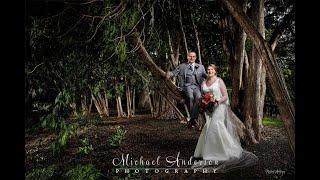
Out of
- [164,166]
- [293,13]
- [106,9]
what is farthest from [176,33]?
[164,166]

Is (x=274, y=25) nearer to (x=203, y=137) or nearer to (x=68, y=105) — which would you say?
(x=203, y=137)

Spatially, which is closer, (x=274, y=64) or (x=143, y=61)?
(x=274, y=64)

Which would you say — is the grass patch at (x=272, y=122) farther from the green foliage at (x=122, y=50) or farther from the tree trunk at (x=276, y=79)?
the green foliage at (x=122, y=50)

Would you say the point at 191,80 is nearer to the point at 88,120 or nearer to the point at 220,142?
the point at 220,142

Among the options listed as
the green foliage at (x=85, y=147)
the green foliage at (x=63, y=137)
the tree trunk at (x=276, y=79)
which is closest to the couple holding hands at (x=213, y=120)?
the tree trunk at (x=276, y=79)

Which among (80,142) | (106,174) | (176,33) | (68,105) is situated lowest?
(106,174)

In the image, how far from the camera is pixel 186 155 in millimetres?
4934

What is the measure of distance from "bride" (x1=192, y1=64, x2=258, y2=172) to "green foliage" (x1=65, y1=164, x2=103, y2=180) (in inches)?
50.8

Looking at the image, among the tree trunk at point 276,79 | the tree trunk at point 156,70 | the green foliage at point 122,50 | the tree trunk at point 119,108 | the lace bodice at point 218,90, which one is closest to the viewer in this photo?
the tree trunk at point 276,79

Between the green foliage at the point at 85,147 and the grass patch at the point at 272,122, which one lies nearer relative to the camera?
the grass patch at the point at 272,122

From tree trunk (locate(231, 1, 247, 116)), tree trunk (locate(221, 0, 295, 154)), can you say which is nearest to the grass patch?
tree trunk (locate(221, 0, 295, 154))

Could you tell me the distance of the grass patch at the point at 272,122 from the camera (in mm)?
4944

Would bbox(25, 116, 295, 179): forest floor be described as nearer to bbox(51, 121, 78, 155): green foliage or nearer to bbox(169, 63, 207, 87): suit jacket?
bbox(51, 121, 78, 155): green foliage

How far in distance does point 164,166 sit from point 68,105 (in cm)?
160
